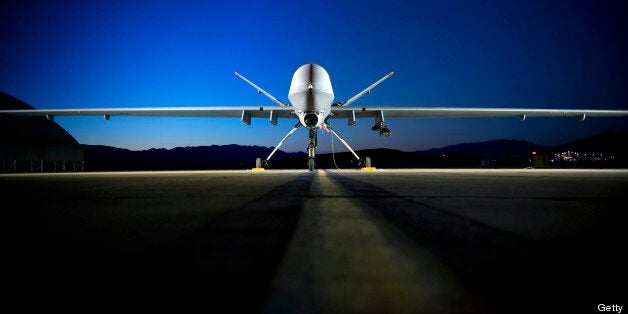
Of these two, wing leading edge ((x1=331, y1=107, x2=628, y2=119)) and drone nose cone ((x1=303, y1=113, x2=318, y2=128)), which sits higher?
wing leading edge ((x1=331, y1=107, x2=628, y2=119))

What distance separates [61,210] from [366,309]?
419cm

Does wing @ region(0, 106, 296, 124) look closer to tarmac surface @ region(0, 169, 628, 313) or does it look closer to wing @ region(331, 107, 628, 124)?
wing @ region(331, 107, 628, 124)

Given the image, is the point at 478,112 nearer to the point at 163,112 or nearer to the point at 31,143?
the point at 163,112

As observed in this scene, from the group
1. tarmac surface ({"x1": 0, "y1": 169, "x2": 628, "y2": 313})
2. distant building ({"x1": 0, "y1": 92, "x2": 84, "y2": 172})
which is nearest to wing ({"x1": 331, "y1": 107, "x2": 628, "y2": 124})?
tarmac surface ({"x1": 0, "y1": 169, "x2": 628, "y2": 313})

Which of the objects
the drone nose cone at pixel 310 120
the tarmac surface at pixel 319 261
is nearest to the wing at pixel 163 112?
the drone nose cone at pixel 310 120

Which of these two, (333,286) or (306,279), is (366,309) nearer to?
(333,286)

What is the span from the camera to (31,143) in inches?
1363

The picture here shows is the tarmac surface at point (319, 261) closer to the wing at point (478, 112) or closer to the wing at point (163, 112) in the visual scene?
the wing at point (163, 112)

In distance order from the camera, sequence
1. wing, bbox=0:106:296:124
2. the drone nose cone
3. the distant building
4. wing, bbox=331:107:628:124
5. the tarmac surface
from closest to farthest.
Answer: the tarmac surface < the drone nose cone < wing, bbox=0:106:296:124 < wing, bbox=331:107:628:124 < the distant building

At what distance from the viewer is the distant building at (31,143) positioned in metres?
31.6

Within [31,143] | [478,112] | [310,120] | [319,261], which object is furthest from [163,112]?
[31,143]

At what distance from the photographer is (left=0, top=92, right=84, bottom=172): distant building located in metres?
31.6

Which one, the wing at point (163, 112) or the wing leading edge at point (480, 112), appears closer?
the wing at point (163, 112)

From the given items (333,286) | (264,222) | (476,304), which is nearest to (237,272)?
(333,286)
